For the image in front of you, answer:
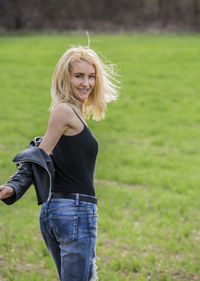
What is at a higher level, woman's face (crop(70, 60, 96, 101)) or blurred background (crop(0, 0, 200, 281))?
woman's face (crop(70, 60, 96, 101))

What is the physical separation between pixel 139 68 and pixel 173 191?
41.0ft

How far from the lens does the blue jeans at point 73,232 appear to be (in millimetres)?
3283

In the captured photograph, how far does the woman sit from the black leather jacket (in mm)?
76

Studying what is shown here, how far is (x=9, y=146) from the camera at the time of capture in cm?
1170

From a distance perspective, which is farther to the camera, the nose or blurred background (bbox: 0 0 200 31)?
blurred background (bbox: 0 0 200 31)

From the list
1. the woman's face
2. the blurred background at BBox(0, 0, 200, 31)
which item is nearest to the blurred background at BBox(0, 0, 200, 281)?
the blurred background at BBox(0, 0, 200, 31)

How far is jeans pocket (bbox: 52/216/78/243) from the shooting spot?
129 inches

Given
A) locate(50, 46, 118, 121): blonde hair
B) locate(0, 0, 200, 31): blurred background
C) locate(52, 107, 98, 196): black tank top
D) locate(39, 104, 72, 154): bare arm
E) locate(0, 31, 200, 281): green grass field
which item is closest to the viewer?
locate(39, 104, 72, 154): bare arm

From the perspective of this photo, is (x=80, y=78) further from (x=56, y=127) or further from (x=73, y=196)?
(x=73, y=196)

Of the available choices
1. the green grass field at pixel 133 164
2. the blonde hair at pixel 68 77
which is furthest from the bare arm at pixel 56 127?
the green grass field at pixel 133 164

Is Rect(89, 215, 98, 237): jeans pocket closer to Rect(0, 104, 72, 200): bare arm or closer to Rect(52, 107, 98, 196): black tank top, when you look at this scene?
Rect(52, 107, 98, 196): black tank top

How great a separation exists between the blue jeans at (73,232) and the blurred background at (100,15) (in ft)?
94.9

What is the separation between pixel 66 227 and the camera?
3.28 meters

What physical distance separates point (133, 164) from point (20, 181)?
768 centimetres
